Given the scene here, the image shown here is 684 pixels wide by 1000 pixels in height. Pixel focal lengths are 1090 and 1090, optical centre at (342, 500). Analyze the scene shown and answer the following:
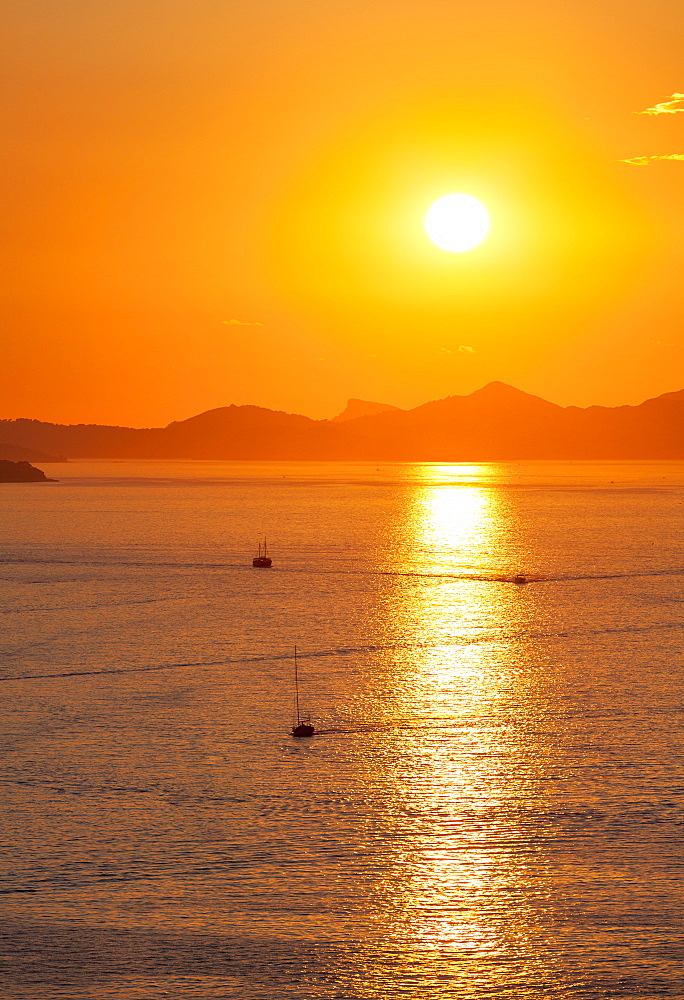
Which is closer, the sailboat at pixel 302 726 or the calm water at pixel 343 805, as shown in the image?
→ the calm water at pixel 343 805

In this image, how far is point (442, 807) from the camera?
28062 mm

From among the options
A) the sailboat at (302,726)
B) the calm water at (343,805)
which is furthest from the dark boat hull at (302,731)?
the calm water at (343,805)

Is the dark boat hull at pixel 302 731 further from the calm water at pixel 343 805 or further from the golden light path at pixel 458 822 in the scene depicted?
the golden light path at pixel 458 822

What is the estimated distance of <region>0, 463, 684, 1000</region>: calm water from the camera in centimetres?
1947

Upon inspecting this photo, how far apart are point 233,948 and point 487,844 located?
25.1ft

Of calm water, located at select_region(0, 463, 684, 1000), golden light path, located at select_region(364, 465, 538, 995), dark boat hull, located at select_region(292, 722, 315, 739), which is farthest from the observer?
dark boat hull, located at select_region(292, 722, 315, 739)

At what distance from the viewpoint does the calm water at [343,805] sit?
766 inches

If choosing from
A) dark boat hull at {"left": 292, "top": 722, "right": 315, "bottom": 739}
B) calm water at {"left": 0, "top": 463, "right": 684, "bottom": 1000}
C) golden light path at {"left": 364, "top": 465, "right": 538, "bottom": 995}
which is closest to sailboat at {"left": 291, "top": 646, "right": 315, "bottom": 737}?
dark boat hull at {"left": 292, "top": 722, "right": 315, "bottom": 739}

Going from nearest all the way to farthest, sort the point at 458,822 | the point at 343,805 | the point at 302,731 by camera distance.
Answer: the point at 458,822
the point at 343,805
the point at 302,731

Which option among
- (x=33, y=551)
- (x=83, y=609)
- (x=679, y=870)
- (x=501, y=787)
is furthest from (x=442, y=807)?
(x=33, y=551)

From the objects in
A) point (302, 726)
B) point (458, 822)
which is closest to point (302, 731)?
point (302, 726)

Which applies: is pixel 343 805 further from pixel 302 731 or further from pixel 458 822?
pixel 302 731

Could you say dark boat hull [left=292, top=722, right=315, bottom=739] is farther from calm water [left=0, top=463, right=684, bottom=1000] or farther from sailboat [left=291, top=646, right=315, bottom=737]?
calm water [left=0, top=463, right=684, bottom=1000]

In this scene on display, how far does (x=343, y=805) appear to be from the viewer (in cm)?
2845
